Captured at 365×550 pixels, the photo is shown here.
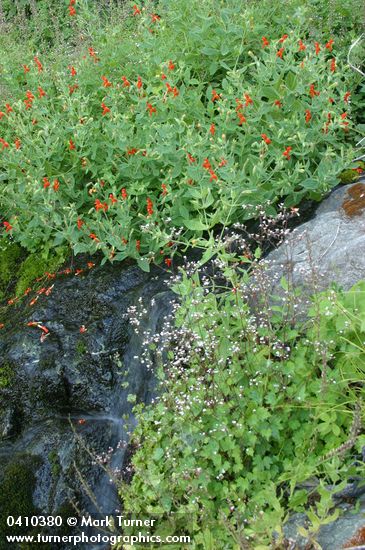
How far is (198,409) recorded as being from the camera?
3.31 m

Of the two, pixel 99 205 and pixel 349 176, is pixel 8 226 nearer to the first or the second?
pixel 99 205

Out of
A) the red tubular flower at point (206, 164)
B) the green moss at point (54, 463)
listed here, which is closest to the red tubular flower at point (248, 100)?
the red tubular flower at point (206, 164)

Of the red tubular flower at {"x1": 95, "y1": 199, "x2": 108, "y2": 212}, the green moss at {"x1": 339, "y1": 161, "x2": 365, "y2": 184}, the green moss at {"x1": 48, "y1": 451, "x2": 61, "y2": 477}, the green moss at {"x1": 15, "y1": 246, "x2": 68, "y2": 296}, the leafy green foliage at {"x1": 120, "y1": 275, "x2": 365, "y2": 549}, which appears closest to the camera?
the leafy green foliage at {"x1": 120, "y1": 275, "x2": 365, "y2": 549}

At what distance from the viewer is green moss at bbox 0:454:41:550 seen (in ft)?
13.3

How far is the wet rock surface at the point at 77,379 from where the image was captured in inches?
163

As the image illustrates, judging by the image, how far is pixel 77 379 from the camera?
4.47 meters

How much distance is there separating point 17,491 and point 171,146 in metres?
2.36

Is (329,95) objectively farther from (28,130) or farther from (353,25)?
(28,130)

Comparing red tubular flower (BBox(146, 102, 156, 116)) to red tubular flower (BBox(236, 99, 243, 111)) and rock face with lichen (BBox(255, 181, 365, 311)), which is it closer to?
red tubular flower (BBox(236, 99, 243, 111))

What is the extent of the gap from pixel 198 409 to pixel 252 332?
0.49 m

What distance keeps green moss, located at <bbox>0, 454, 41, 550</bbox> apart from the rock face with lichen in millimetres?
1840

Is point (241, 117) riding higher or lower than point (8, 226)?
higher

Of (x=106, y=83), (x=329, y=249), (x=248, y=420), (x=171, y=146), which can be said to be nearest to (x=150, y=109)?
(x=171, y=146)

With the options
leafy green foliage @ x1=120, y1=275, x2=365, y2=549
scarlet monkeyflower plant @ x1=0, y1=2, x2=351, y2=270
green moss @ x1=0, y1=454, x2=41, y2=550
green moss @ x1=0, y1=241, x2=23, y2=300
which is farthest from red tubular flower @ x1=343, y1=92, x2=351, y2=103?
green moss @ x1=0, y1=454, x2=41, y2=550
